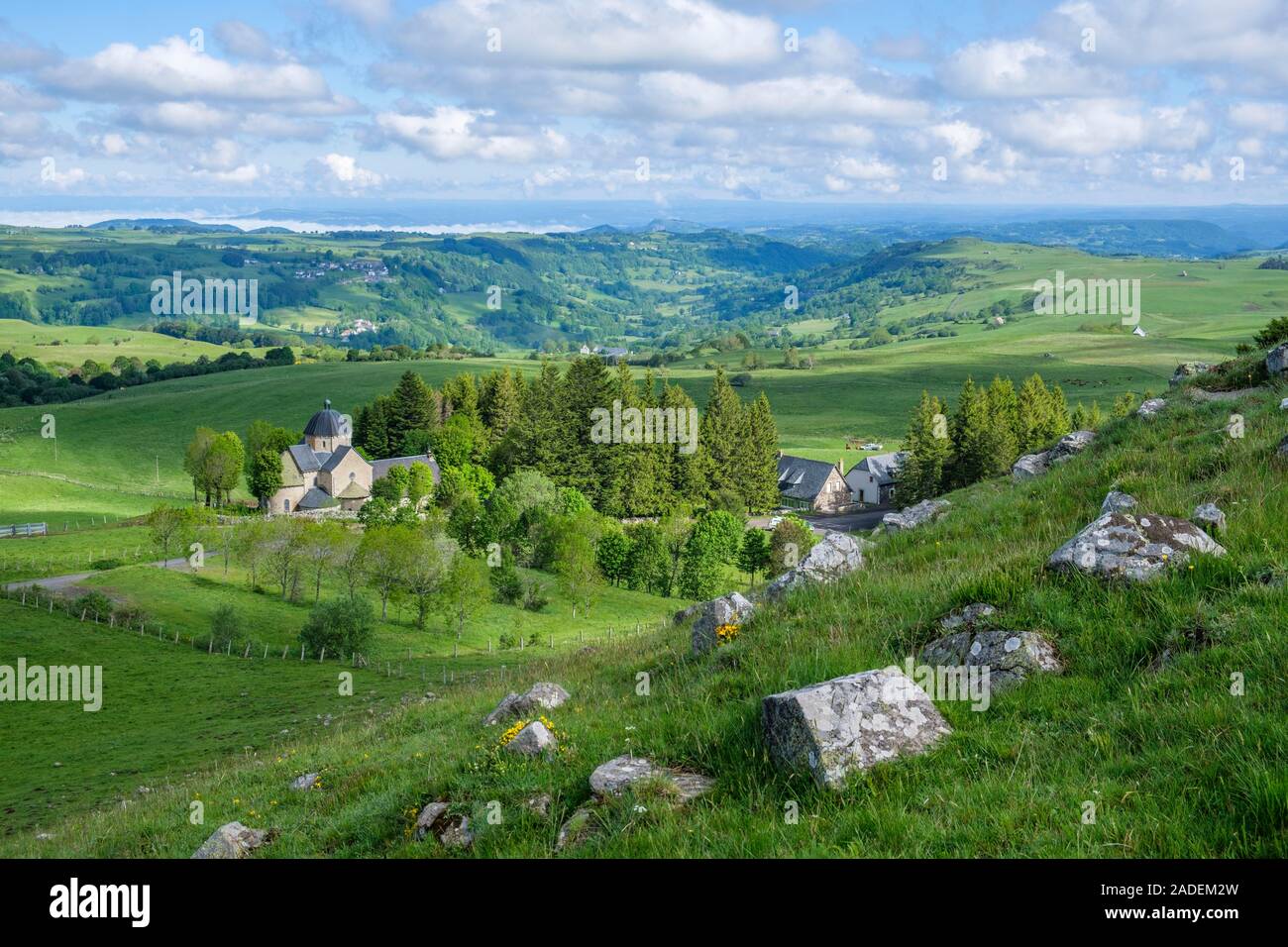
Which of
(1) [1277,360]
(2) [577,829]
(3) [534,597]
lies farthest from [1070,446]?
(3) [534,597]

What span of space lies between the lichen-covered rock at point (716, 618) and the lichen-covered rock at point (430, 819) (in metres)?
5.53

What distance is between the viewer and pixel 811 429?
162125 millimetres

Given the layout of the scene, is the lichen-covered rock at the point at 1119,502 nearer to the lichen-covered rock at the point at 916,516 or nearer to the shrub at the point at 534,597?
the lichen-covered rock at the point at 916,516

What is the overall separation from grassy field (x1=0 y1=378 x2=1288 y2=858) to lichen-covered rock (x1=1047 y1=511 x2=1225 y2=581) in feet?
0.81

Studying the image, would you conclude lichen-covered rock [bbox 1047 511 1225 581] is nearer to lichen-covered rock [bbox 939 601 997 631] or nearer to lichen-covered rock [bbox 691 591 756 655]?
lichen-covered rock [bbox 939 601 997 631]

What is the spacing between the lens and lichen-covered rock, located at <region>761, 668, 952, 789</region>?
868 centimetres

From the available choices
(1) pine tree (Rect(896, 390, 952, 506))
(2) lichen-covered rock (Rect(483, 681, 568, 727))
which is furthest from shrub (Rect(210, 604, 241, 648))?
(1) pine tree (Rect(896, 390, 952, 506))

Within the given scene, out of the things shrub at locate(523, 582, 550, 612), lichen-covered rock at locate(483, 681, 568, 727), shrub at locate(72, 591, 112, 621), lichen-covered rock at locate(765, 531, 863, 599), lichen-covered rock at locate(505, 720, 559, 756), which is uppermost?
lichen-covered rock at locate(765, 531, 863, 599)

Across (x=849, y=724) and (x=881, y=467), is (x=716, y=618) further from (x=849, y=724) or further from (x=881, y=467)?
(x=881, y=467)

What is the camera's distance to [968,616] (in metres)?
11.5
